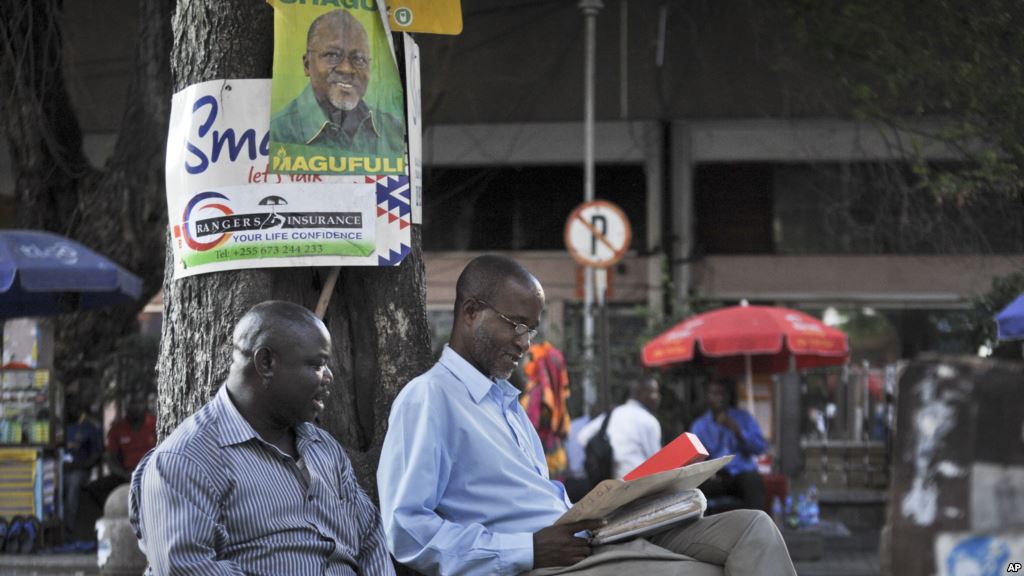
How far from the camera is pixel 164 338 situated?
16.6 feet

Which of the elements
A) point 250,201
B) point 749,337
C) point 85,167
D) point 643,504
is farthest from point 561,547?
point 85,167

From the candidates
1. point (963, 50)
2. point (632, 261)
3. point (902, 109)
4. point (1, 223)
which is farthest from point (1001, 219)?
point (1, 223)

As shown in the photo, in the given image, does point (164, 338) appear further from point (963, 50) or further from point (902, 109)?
point (902, 109)

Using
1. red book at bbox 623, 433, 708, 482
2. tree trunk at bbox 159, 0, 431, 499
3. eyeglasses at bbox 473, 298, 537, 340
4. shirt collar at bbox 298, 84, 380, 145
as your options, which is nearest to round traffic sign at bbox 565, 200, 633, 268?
tree trunk at bbox 159, 0, 431, 499

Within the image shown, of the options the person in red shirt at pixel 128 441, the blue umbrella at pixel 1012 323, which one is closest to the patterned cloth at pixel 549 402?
the person in red shirt at pixel 128 441

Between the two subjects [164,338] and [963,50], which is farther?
[963,50]

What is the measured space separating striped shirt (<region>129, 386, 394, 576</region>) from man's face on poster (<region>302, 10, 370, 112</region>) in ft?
4.43

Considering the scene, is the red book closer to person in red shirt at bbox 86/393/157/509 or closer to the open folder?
the open folder

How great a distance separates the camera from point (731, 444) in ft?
41.2

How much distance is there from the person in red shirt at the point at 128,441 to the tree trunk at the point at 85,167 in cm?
68

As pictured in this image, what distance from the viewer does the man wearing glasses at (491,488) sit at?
404 centimetres

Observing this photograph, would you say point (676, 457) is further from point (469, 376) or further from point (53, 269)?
point (53, 269)

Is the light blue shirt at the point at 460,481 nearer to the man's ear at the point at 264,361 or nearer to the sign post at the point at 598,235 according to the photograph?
the man's ear at the point at 264,361

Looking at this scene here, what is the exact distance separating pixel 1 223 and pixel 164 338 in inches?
670
